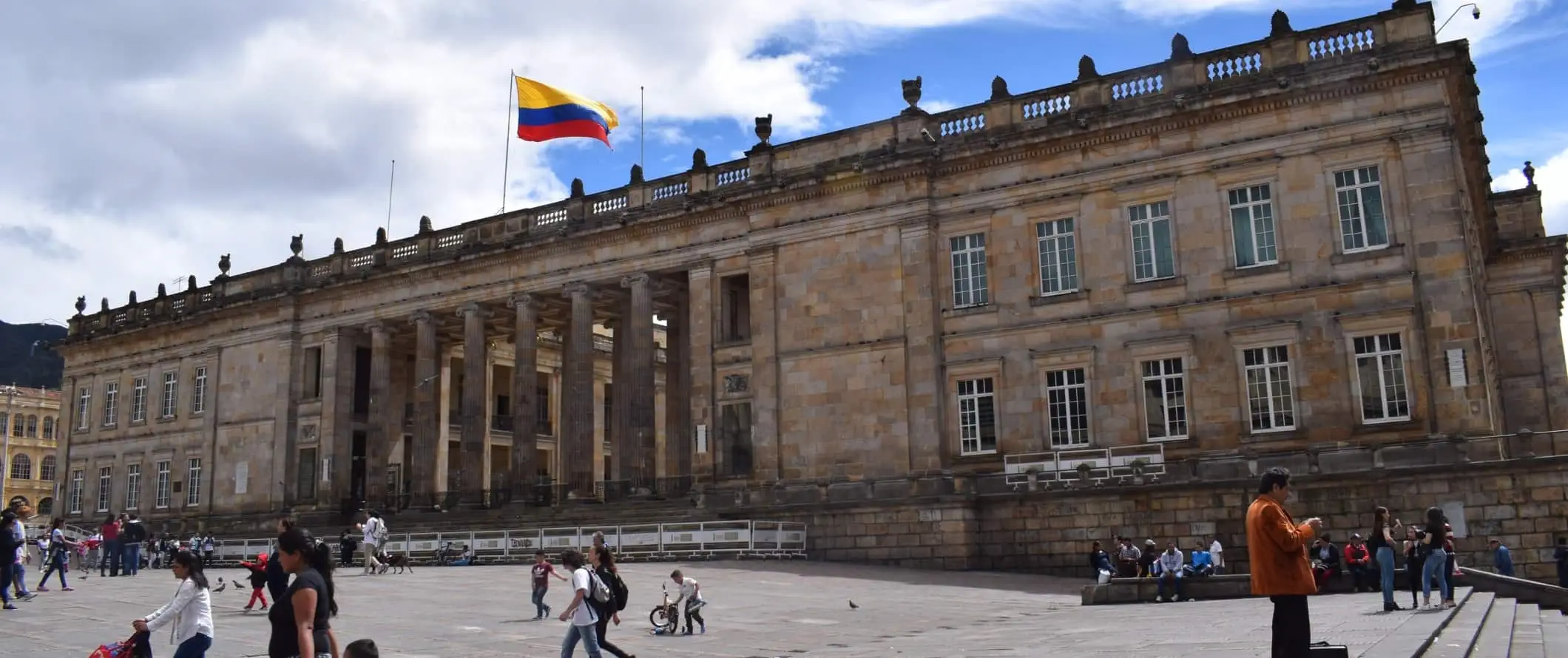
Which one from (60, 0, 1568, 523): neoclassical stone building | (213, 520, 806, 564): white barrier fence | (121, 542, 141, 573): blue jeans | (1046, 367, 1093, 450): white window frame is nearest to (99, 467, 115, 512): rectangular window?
(60, 0, 1568, 523): neoclassical stone building

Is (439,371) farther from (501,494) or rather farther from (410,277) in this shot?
(501,494)

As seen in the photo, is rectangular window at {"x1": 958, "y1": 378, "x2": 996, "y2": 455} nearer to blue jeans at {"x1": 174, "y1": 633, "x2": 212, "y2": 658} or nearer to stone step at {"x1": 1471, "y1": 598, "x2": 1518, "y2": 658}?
stone step at {"x1": 1471, "y1": 598, "x2": 1518, "y2": 658}

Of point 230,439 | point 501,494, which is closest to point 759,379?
point 501,494

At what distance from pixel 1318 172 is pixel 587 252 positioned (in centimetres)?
2173

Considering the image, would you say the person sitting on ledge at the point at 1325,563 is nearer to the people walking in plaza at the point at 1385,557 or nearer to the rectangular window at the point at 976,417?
the people walking in plaza at the point at 1385,557

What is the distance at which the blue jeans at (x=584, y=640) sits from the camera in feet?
39.3

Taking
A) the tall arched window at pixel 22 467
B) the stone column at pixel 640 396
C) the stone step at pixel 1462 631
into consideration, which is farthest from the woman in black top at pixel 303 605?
the tall arched window at pixel 22 467

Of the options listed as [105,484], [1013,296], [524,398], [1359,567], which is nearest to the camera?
[1359,567]

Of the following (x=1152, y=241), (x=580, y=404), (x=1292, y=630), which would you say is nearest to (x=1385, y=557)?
(x=1292, y=630)

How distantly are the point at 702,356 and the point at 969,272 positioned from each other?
843 centimetres

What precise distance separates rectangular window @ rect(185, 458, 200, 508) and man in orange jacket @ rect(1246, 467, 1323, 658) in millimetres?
48793

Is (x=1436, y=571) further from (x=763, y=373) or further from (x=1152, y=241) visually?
(x=763, y=373)

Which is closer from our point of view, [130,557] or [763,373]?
[130,557]

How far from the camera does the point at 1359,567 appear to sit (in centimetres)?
2197
